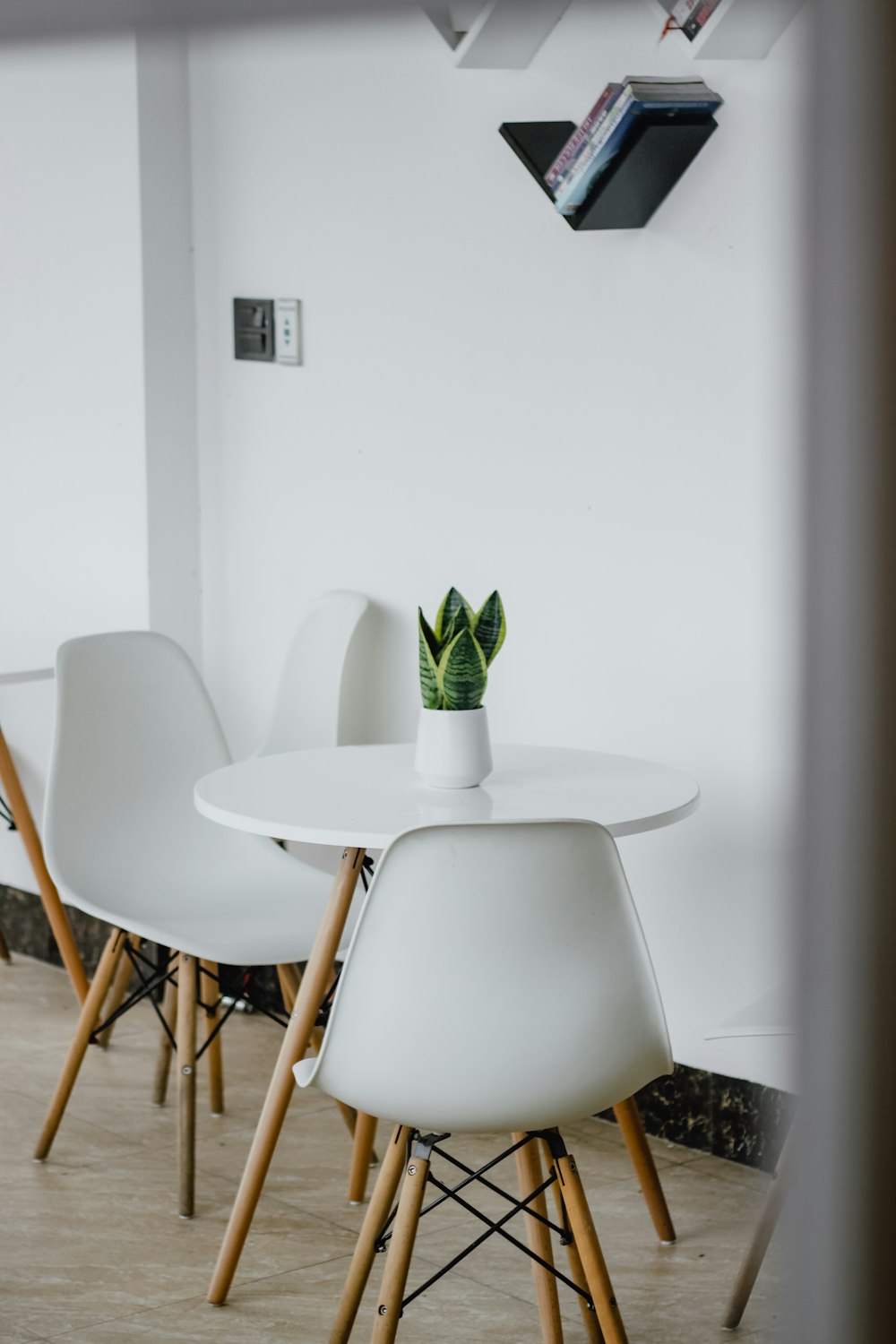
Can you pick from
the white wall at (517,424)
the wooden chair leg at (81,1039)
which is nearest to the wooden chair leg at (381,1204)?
the white wall at (517,424)

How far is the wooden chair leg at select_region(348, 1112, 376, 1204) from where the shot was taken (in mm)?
2354

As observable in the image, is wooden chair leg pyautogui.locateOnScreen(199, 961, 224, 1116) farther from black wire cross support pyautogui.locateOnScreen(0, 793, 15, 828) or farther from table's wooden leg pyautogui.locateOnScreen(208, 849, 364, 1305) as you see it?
black wire cross support pyautogui.locateOnScreen(0, 793, 15, 828)

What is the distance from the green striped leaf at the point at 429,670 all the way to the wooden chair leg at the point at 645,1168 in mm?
621

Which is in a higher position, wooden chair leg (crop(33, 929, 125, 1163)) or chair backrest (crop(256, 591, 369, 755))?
chair backrest (crop(256, 591, 369, 755))

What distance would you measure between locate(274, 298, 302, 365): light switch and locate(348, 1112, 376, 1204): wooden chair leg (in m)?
1.53

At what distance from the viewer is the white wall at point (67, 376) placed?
10.6 feet

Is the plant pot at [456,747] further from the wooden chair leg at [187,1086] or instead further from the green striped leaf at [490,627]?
the wooden chair leg at [187,1086]

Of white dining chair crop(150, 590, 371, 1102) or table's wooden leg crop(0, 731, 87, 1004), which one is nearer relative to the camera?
white dining chair crop(150, 590, 371, 1102)

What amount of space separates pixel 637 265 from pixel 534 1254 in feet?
5.02

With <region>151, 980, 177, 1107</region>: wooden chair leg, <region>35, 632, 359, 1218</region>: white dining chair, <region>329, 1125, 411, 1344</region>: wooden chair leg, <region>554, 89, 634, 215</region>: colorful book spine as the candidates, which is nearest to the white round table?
<region>35, 632, 359, 1218</region>: white dining chair

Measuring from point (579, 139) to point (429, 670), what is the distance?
880 millimetres

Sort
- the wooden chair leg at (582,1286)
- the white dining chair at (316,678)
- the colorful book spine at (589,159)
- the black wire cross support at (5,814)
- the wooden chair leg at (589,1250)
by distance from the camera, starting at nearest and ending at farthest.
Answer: the wooden chair leg at (589,1250)
the wooden chair leg at (582,1286)
the colorful book spine at (589,159)
the white dining chair at (316,678)
the black wire cross support at (5,814)

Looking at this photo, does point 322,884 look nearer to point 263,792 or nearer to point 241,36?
point 263,792

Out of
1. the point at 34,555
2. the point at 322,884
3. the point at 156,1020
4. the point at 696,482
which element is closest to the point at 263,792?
the point at 322,884
